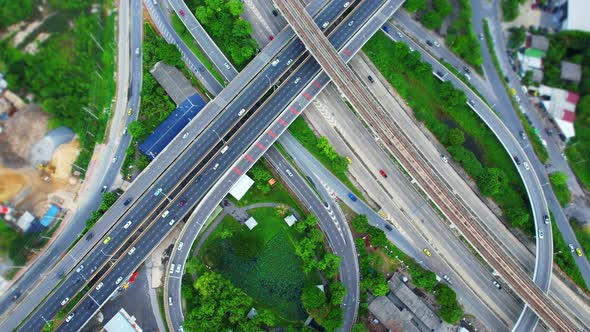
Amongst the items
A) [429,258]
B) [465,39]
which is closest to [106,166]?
[429,258]

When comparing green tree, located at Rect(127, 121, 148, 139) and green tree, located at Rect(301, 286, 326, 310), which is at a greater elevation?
green tree, located at Rect(127, 121, 148, 139)

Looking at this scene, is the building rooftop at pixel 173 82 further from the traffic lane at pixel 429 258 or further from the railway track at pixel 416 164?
the railway track at pixel 416 164

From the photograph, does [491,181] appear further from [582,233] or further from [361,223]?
[361,223]

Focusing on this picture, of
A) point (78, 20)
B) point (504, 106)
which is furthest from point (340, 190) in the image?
point (78, 20)

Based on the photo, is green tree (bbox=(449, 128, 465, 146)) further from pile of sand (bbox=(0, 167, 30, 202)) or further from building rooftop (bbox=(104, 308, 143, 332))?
pile of sand (bbox=(0, 167, 30, 202))

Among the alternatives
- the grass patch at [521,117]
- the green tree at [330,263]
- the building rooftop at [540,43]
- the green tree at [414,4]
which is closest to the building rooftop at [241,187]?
the green tree at [330,263]

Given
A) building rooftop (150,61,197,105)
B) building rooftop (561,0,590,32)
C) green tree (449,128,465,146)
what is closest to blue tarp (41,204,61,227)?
building rooftop (150,61,197,105)

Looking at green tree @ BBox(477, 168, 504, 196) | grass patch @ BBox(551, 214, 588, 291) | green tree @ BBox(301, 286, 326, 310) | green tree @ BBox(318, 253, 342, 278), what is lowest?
grass patch @ BBox(551, 214, 588, 291)
